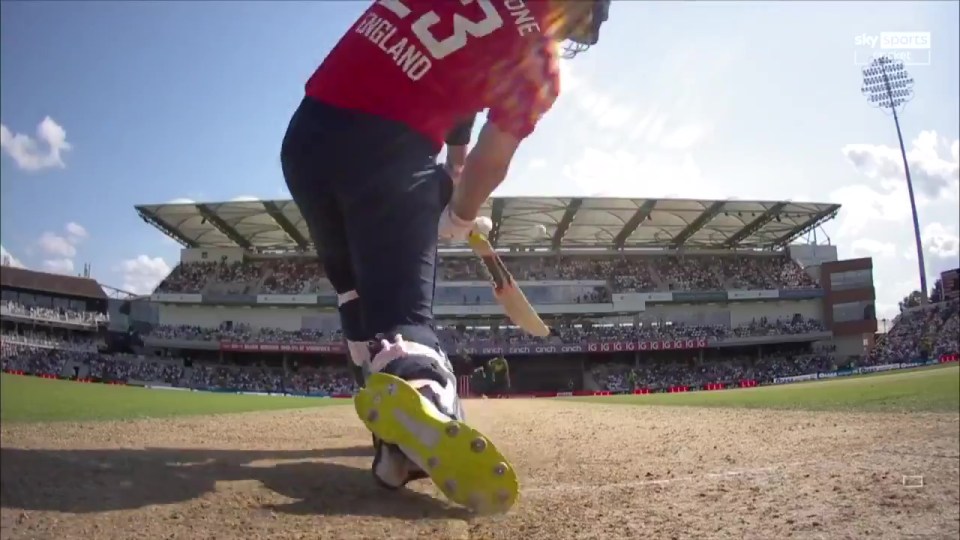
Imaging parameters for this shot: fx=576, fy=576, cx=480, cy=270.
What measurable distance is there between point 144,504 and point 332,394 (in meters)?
19.9

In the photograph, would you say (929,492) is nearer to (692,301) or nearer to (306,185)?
(306,185)

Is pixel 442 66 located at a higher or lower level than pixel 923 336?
higher

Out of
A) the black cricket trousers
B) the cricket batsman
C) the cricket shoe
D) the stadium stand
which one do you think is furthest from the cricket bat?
the cricket shoe

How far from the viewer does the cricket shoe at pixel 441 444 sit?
965 millimetres

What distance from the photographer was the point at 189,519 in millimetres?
1399

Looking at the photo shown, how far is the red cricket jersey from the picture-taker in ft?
4.60

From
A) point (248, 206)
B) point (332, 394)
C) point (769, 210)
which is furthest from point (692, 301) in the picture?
point (332, 394)

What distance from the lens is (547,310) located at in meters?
Result: 7.48

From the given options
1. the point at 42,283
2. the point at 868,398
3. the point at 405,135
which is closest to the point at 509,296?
the point at 405,135

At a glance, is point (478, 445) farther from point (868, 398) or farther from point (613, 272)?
point (613, 272)

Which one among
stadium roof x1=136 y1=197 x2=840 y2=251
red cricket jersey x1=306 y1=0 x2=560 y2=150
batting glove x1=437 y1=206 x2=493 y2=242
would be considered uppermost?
stadium roof x1=136 y1=197 x2=840 y2=251

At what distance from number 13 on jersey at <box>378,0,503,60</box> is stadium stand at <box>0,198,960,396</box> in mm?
1393

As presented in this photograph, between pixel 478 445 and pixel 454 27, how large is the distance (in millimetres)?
1014

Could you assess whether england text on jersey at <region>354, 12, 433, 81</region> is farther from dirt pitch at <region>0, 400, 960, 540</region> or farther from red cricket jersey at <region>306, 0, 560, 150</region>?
dirt pitch at <region>0, 400, 960, 540</region>
